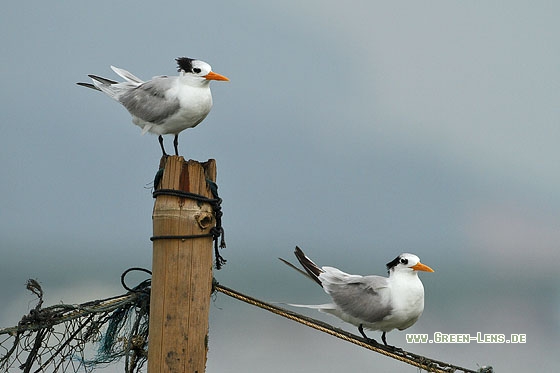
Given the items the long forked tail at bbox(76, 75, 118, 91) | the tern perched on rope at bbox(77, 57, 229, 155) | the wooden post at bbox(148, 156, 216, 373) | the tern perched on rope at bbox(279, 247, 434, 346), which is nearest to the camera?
the wooden post at bbox(148, 156, 216, 373)

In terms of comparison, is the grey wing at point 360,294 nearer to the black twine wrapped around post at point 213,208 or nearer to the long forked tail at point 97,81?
the black twine wrapped around post at point 213,208

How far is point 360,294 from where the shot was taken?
555 cm

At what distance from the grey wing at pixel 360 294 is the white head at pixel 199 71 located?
162 cm

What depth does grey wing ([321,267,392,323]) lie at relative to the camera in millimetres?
5492

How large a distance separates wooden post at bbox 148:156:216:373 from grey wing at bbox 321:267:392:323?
185cm

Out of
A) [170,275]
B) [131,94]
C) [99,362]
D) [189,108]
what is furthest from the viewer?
[131,94]

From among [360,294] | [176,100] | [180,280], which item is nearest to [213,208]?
[180,280]

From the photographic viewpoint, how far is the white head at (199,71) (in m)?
5.33

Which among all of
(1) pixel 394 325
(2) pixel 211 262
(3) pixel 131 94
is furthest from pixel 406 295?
(3) pixel 131 94

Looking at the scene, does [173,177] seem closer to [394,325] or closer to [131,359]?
[131,359]

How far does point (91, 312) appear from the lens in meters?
4.36

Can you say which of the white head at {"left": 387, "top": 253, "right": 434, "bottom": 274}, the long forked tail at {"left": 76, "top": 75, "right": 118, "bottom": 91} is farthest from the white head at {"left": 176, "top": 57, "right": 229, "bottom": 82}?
the white head at {"left": 387, "top": 253, "right": 434, "bottom": 274}

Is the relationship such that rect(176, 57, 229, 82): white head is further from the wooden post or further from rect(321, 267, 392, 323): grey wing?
rect(321, 267, 392, 323): grey wing

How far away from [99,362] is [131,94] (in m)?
2.02
